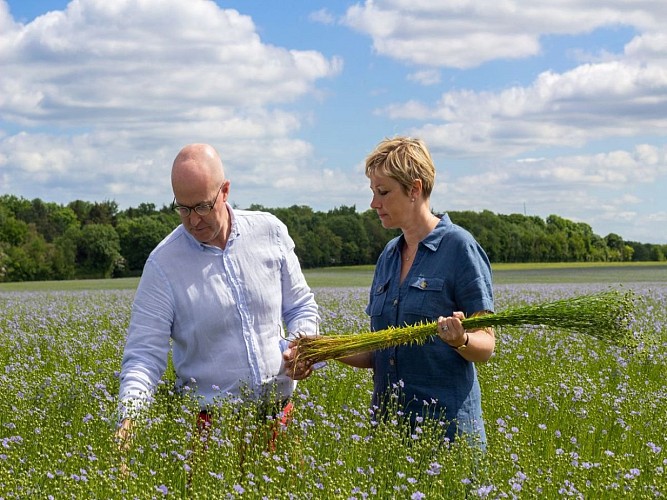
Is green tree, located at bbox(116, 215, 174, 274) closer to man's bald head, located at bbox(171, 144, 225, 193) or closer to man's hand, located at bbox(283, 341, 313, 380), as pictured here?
man's hand, located at bbox(283, 341, 313, 380)

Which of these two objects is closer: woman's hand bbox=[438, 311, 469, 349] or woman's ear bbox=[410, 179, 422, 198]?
woman's hand bbox=[438, 311, 469, 349]

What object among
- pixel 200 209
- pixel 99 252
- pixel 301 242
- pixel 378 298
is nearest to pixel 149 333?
pixel 200 209

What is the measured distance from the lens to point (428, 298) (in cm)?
362

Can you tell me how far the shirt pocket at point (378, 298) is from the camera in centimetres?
384

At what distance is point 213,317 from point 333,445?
2.97 ft

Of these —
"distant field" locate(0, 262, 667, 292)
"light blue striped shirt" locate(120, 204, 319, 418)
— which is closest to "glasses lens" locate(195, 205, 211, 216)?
"light blue striped shirt" locate(120, 204, 319, 418)

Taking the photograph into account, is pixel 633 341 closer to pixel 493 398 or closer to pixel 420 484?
pixel 420 484

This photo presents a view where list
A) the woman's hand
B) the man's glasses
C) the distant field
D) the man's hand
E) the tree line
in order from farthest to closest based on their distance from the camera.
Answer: the tree line, the distant field, the man's hand, the man's glasses, the woman's hand

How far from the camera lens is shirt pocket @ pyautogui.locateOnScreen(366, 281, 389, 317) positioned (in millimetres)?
3838

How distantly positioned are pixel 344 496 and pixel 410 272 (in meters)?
1.04

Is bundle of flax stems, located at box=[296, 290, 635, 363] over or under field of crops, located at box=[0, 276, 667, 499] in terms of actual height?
over

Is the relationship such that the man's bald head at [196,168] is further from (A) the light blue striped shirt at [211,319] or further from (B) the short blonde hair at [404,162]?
(B) the short blonde hair at [404,162]

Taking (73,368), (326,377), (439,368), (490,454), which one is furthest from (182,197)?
(73,368)

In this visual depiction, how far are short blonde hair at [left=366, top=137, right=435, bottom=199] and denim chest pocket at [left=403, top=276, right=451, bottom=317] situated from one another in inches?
14.0
